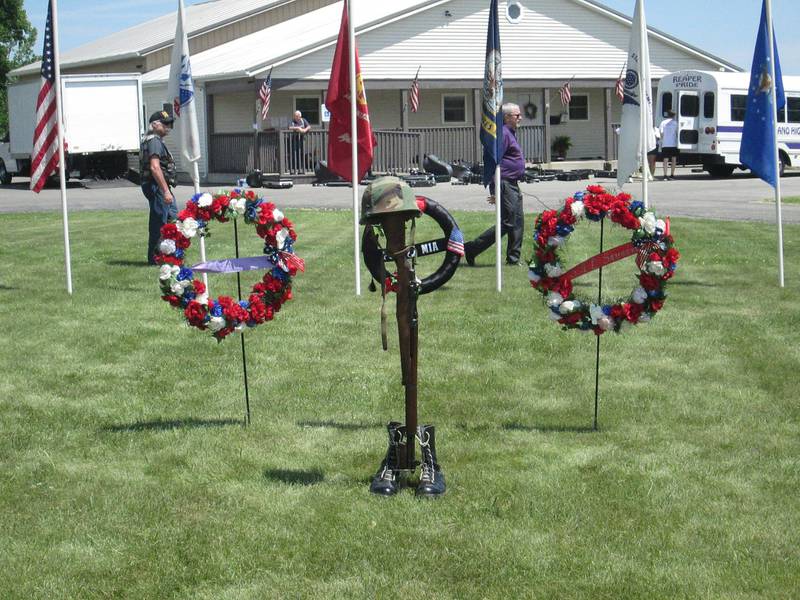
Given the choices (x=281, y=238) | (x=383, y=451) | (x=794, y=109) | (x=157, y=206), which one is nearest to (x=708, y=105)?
(x=794, y=109)

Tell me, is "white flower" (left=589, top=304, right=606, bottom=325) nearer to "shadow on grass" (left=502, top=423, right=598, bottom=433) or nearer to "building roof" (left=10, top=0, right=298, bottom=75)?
"shadow on grass" (left=502, top=423, right=598, bottom=433)

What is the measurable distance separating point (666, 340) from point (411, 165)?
91.6ft

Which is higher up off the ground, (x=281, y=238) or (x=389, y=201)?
(x=389, y=201)

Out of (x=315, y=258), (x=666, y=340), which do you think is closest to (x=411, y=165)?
(x=315, y=258)

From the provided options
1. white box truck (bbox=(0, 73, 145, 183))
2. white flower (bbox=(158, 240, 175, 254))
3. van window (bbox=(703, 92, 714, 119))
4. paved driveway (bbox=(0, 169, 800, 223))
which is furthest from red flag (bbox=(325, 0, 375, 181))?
van window (bbox=(703, 92, 714, 119))

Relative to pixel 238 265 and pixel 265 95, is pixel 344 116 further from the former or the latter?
pixel 265 95

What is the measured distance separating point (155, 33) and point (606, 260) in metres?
45.1

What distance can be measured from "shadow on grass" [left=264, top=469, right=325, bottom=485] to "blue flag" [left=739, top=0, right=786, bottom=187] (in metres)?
7.70

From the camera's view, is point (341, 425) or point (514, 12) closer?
point (341, 425)

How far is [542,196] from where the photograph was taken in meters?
28.7

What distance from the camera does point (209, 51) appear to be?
1825 inches

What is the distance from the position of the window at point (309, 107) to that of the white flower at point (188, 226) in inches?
1297

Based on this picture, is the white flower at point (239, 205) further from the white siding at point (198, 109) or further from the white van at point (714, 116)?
the white siding at point (198, 109)

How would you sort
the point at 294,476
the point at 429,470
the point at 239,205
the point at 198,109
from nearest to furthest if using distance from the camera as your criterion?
the point at 429,470 → the point at 294,476 → the point at 239,205 → the point at 198,109
